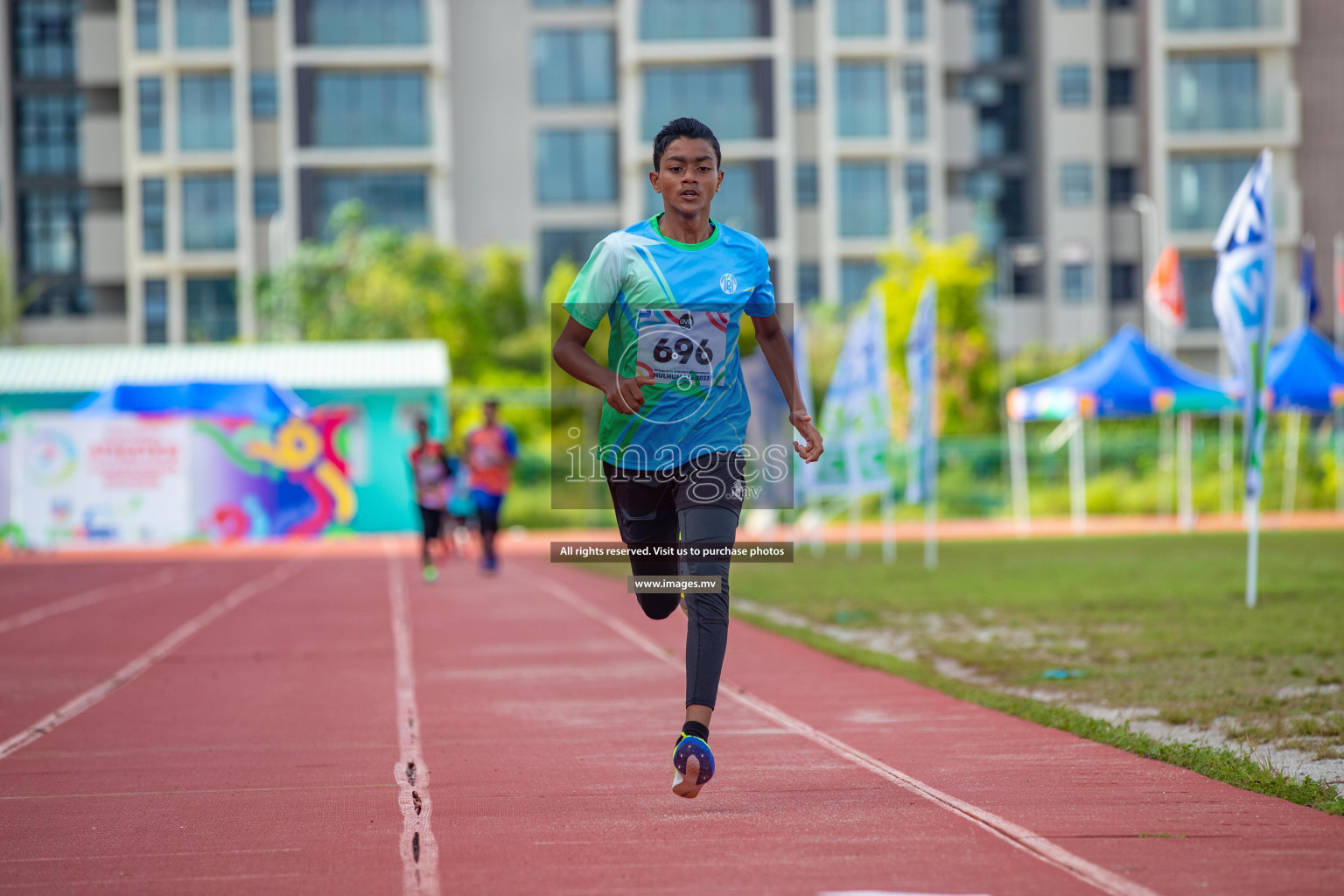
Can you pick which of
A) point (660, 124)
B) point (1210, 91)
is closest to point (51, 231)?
point (660, 124)

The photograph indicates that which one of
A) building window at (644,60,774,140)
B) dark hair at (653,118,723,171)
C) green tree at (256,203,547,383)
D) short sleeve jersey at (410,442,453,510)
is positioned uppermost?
building window at (644,60,774,140)

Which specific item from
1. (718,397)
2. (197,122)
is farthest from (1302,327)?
(197,122)

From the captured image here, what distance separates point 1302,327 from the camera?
2853 cm

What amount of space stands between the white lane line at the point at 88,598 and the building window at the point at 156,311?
31.0 m

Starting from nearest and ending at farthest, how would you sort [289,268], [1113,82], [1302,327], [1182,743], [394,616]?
1. [1182,743]
2. [394,616]
3. [1302,327]
4. [289,268]
5. [1113,82]

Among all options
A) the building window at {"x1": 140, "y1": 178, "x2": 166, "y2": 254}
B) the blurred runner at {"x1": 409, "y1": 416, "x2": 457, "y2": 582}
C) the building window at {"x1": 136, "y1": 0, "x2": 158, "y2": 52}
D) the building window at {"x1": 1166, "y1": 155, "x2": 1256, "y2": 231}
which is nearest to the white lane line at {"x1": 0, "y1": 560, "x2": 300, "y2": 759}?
the blurred runner at {"x1": 409, "y1": 416, "x2": 457, "y2": 582}

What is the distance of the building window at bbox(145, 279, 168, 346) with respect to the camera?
53281 mm

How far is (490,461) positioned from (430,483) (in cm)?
96

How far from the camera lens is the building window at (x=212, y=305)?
52.7 meters

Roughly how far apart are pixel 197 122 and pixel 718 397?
49527 mm

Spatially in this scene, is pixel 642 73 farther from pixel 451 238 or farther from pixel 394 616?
pixel 394 616

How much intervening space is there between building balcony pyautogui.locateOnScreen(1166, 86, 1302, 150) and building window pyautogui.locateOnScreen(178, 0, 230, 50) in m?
29.8

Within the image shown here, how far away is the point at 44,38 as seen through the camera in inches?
2227

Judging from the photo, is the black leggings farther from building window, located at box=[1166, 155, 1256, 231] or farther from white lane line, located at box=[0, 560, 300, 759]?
building window, located at box=[1166, 155, 1256, 231]
